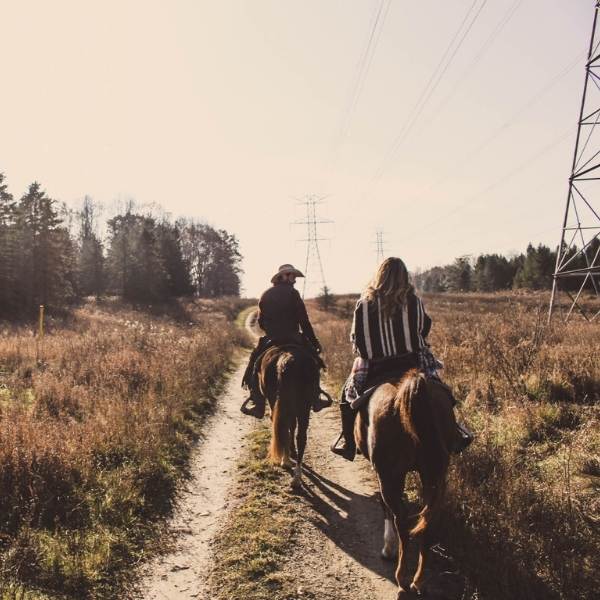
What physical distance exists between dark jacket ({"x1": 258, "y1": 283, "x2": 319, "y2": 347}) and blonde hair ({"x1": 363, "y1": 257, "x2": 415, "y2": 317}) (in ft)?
10.5

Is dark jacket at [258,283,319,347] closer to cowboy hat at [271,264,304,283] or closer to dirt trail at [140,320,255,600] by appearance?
cowboy hat at [271,264,304,283]

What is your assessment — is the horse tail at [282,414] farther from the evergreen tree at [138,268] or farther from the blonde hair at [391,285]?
the evergreen tree at [138,268]

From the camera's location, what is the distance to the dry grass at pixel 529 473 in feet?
12.1

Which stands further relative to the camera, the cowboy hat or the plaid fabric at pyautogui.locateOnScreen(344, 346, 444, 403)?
the cowboy hat

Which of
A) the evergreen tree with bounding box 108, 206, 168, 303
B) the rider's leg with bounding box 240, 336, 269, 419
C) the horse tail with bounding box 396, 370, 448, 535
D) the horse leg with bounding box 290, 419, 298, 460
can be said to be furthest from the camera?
the evergreen tree with bounding box 108, 206, 168, 303

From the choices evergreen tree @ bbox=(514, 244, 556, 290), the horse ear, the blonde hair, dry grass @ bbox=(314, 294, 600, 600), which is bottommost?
dry grass @ bbox=(314, 294, 600, 600)

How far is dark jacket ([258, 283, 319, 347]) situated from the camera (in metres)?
7.62

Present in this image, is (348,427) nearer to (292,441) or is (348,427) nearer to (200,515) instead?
(292,441)

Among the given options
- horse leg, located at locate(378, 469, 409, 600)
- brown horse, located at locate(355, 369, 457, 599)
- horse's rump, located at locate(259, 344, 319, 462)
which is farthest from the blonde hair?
horse's rump, located at locate(259, 344, 319, 462)

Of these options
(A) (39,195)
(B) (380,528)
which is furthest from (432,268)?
(B) (380,528)

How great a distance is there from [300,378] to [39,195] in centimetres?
4335

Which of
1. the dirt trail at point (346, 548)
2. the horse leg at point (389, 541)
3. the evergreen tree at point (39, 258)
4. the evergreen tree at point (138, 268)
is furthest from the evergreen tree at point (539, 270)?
the horse leg at point (389, 541)

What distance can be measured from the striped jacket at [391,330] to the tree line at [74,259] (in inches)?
1308

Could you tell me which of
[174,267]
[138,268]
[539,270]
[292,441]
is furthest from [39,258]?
[539,270]
